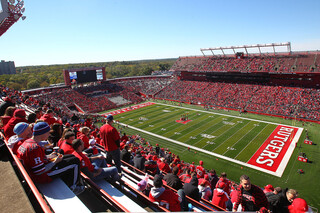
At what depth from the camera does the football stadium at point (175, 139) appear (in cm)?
357

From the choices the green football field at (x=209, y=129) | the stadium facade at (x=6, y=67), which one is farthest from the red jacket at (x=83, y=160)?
the stadium facade at (x=6, y=67)

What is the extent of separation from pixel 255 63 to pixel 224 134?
26256mm

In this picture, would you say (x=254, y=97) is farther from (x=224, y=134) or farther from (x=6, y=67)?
(x=6, y=67)

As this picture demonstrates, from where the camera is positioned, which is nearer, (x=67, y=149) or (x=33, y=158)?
(x=33, y=158)

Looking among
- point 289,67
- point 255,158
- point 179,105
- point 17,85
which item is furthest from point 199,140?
point 17,85

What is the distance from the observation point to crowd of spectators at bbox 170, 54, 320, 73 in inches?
1483

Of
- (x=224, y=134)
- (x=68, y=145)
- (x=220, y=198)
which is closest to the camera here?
(x=68, y=145)

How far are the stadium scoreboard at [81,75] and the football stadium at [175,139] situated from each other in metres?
0.26

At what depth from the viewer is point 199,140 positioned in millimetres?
24328

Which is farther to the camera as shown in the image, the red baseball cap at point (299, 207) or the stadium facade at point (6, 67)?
the stadium facade at point (6, 67)

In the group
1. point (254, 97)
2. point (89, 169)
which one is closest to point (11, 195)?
point (89, 169)

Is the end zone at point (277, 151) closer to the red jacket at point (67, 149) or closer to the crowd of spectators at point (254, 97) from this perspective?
the crowd of spectators at point (254, 97)

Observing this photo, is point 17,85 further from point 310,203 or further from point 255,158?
point 310,203

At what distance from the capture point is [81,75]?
1911 inches
